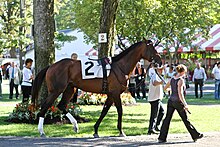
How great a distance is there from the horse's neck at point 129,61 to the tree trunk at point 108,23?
5899mm

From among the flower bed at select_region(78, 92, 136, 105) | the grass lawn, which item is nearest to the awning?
the flower bed at select_region(78, 92, 136, 105)

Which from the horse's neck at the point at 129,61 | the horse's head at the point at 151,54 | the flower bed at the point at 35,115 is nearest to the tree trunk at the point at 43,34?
the flower bed at the point at 35,115

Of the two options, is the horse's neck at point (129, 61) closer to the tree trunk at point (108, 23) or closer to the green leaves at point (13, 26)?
the tree trunk at point (108, 23)

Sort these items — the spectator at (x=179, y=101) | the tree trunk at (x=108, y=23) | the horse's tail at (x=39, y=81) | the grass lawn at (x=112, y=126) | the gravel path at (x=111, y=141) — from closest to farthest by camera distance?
the gravel path at (x=111, y=141) → the spectator at (x=179, y=101) → the grass lawn at (x=112, y=126) → the horse's tail at (x=39, y=81) → the tree trunk at (x=108, y=23)

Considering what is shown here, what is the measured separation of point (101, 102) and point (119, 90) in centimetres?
868

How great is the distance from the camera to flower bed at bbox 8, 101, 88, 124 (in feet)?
44.7

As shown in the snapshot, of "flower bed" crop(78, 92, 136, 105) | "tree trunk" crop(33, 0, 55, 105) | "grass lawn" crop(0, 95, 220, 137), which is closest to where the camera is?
"grass lawn" crop(0, 95, 220, 137)

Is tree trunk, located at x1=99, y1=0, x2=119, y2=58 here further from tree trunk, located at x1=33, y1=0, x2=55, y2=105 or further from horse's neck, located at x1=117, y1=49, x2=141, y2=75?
horse's neck, located at x1=117, y1=49, x2=141, y2=75

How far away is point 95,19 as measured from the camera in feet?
134

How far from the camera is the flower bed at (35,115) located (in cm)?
1361

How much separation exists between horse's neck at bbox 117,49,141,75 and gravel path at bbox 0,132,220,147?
5.66 feet

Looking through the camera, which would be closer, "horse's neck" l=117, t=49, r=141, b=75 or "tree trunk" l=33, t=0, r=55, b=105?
"horse's neck" l=117, t=49, r=141, b=75

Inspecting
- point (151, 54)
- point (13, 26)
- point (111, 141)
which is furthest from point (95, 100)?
point (13, 26)

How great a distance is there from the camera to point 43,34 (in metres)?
14.2
